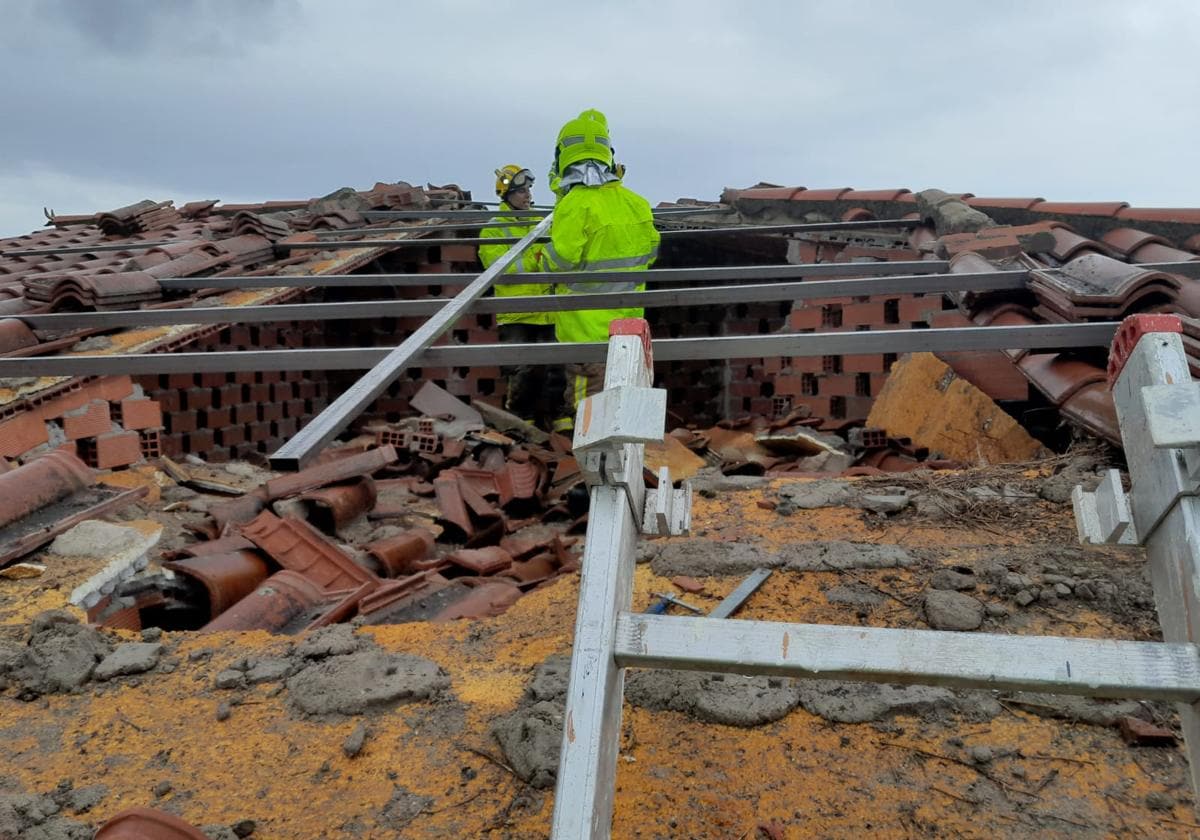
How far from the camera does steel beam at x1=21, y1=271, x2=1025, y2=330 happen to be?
4156 mm

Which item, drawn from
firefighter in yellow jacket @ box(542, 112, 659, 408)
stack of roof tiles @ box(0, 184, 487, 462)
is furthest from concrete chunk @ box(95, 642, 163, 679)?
firefighter in yellow jacket @ box(542, 112, 659, 408)

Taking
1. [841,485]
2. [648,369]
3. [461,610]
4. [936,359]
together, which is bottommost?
[461,610]

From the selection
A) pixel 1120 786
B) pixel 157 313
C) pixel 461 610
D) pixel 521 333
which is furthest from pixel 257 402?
pixel 1120 786

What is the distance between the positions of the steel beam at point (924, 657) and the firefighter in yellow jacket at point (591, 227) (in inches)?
203

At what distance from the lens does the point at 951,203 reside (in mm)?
7000

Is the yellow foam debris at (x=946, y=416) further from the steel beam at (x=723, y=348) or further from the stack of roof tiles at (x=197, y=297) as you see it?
the stack of roof tiles at (x=197, y=297)

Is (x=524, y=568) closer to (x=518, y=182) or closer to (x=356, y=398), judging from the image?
(x=356, y=398)

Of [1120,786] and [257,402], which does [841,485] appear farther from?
[257,402]

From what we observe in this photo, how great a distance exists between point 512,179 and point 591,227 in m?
3.44

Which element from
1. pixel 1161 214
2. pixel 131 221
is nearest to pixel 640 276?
pixel 1161 214

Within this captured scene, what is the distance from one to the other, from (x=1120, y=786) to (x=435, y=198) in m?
9.91

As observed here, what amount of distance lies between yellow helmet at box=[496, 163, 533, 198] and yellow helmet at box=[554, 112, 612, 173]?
8.02ft

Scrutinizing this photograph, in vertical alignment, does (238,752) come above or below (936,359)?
below

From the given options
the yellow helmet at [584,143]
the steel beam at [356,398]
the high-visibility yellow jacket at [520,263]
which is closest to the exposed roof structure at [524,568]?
the steel beam at [356,398]
